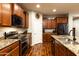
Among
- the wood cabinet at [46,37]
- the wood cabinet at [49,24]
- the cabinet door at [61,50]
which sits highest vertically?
the wood cabinet at [49,24]

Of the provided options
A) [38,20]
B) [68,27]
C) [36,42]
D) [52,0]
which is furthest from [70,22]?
[52,0]

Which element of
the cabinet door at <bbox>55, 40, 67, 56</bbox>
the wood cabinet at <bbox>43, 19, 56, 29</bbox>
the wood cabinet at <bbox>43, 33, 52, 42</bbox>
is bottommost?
the wood cabinet at <bbox>43, 33, 52, 42</bbox>

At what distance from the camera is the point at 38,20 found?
768 cm

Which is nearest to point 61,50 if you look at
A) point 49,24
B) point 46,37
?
point 46,37

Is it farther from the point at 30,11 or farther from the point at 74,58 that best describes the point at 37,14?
the point at 74,58

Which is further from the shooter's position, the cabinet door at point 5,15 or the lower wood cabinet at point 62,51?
the cabinet door at point 5,15

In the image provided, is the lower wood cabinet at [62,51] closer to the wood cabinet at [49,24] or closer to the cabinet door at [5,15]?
the cabinet door at [5,15]

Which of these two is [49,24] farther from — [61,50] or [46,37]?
[61,50]

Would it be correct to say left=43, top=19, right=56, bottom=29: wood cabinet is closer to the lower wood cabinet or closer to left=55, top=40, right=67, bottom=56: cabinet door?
the lower wood cabinet

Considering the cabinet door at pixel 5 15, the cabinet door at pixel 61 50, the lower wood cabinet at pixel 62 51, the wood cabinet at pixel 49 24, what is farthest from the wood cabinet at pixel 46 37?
the cabinet door at pixel 5 15

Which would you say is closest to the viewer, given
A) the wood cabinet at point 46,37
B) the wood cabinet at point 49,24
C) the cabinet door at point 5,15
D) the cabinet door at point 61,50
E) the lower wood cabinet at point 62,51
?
the lower wood cabinet at point 62,51

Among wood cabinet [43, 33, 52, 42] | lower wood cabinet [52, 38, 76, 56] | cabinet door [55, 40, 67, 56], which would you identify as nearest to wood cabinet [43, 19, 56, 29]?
wood cabinet [43, 33, 52, 42]

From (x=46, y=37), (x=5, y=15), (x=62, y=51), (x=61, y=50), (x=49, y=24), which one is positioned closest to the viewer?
(x=62, y=51)

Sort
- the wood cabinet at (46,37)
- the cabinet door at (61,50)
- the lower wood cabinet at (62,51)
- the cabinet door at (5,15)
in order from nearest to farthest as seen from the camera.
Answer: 1. the lower wood cabinet at (62,51)
2. the cabinet door at (61,50)
3. the cabinet door at (5,15)
4. the wood cabinet at (46,37)
